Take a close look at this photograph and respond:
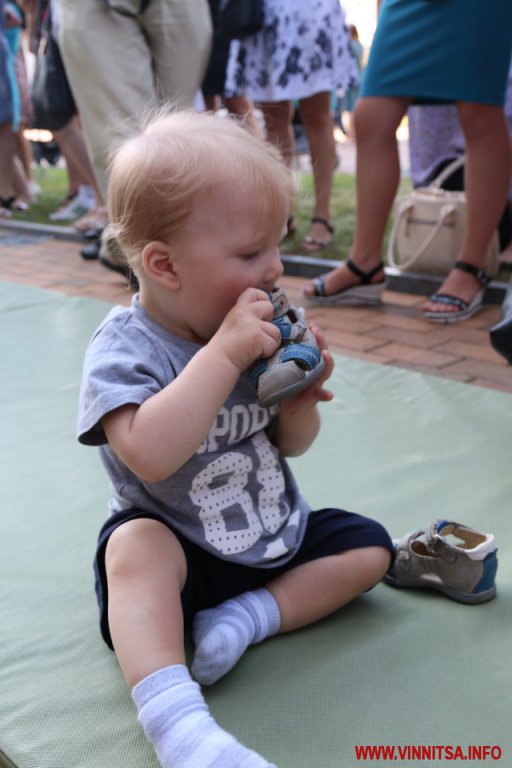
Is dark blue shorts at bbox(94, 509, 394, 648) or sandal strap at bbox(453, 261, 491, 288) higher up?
dark blue shorts at bbox(94, 509, 394, 648)

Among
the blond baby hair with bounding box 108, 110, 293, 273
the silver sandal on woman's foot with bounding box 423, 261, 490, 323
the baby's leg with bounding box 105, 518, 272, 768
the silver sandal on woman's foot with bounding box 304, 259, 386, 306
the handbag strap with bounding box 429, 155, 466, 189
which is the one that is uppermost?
the blond baby hair with bounding box 108, 110, 293, 273

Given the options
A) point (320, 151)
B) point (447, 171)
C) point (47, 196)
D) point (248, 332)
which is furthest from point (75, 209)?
point (248, 332)

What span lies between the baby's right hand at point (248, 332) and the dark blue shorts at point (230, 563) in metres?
0.26

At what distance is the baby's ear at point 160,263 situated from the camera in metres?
1.23

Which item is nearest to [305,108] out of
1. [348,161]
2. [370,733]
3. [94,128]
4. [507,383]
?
[94,128]

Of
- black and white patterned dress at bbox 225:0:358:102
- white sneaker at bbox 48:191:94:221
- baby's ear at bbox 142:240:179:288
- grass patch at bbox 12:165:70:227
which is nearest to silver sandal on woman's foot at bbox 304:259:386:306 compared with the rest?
black and white patterned dress at bbox 225:0:358:102

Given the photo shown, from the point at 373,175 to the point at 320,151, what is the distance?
105 cm

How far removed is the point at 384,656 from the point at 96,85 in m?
2.70

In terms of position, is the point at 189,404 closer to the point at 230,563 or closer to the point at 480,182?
the point at 230,563

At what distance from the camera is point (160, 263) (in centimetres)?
125

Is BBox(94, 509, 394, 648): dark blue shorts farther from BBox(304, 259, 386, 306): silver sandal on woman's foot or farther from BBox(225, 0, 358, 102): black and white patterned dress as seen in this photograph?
BBox(225, 0, 358, 102): black and white patterned dress

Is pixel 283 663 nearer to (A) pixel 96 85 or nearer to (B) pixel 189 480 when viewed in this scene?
(B) pixel 189 480

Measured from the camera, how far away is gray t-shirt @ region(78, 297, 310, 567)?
4.06 ft

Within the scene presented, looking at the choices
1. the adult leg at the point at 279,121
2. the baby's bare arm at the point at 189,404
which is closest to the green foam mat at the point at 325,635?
the baby's bare arm at the point at 189,404
